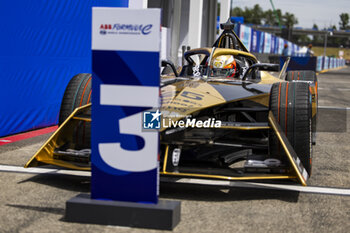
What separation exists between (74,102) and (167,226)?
2.28m

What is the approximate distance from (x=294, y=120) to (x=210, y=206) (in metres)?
1.19

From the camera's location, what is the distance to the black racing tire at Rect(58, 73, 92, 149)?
4.88 meters

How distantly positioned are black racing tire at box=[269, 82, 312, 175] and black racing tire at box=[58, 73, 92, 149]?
1805 mm

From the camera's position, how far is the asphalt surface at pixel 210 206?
3.34 meters

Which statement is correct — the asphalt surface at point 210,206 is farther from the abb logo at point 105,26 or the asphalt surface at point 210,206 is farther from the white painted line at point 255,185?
the abb logo at point 105,26

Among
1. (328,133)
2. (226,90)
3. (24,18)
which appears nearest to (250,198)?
(226,90)

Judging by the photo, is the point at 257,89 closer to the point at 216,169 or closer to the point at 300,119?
the point at 300,119

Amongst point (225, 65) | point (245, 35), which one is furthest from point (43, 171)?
point (245, 35)

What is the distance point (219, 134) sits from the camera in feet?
15.1

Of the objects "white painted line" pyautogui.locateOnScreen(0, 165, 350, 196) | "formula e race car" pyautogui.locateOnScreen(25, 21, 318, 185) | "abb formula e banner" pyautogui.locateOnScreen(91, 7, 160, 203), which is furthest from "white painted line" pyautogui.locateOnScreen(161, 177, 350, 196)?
"abb formula e banner" pyautogui.locateOnScreen(91, 7, 160, 203)

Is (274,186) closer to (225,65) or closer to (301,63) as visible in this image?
(225,65)

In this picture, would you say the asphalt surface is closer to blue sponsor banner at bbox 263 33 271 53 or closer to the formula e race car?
the formula e race car

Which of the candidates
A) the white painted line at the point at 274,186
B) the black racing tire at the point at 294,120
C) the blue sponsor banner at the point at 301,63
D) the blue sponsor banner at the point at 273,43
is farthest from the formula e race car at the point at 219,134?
the blue sponsor banner at the point at 273,43

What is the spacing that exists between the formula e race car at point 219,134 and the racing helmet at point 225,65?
1069mm
